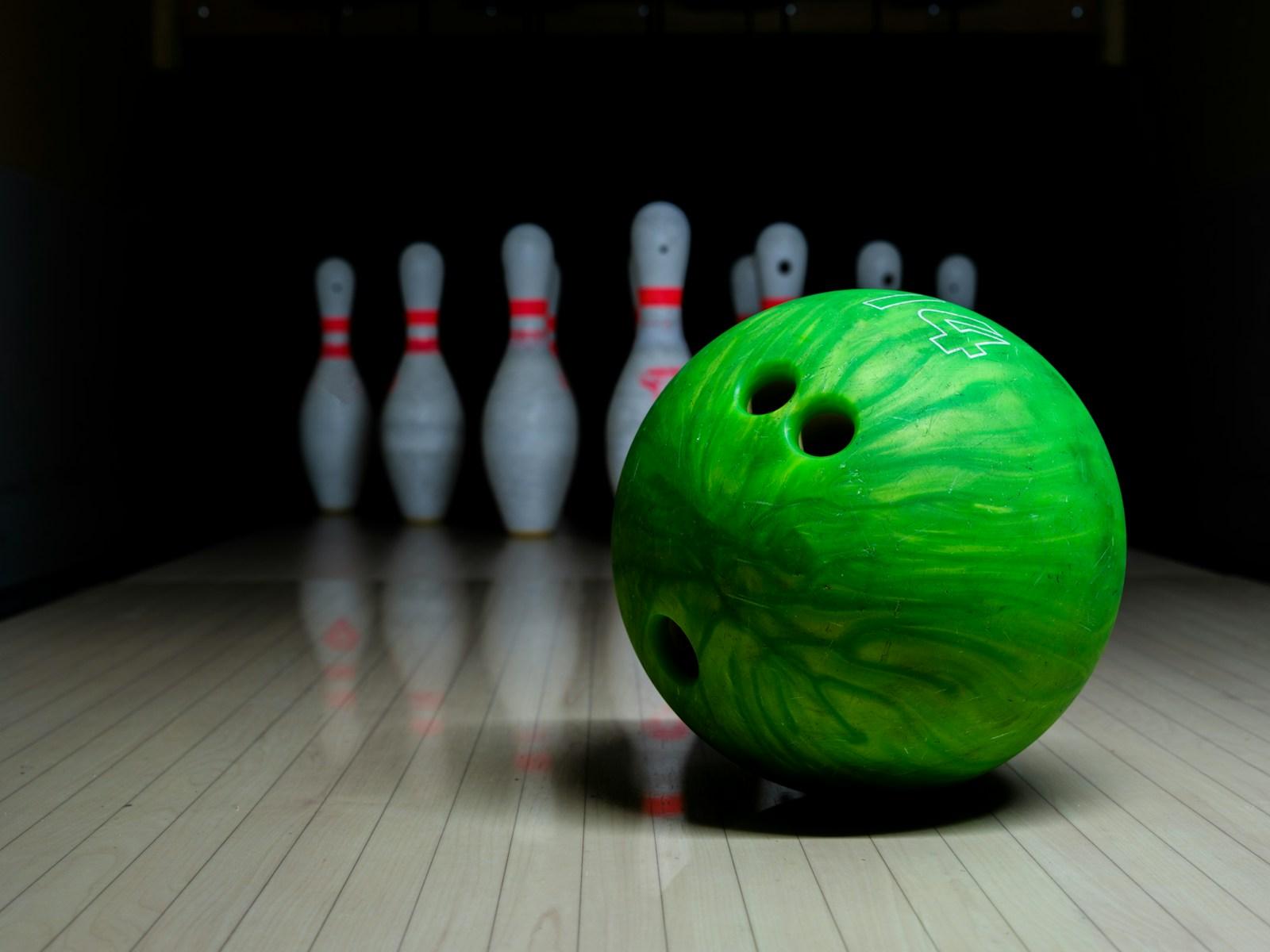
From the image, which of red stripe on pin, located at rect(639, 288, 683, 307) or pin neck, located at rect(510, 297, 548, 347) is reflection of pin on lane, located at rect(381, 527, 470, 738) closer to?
pin neck, located at rect(510, 297, 548, 347)

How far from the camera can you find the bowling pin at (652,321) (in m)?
4.67

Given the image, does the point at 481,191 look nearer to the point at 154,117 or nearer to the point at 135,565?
the point at 154,117

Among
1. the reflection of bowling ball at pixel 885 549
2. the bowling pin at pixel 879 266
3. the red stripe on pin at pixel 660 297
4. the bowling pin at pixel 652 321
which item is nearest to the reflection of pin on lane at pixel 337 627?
the reflection of bowling ball at pixel 885 549

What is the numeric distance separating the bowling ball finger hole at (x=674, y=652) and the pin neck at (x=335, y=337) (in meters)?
3.55

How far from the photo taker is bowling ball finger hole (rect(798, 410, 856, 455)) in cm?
196

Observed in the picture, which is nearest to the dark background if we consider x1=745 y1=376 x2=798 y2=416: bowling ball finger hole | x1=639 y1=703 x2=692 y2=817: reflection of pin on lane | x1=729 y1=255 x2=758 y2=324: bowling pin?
x1=729 y1=255 x2=758 y2=324: bowling pin

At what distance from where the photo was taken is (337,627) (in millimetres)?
3248

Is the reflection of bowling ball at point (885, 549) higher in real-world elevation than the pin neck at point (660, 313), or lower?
lower

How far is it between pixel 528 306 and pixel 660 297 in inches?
18.2

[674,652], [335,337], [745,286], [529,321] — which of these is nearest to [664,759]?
[674,652]

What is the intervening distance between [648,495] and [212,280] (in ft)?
11.7

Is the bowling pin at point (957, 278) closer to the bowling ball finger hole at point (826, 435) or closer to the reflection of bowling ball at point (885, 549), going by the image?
the bowling ball finger hole at point (826, 435)

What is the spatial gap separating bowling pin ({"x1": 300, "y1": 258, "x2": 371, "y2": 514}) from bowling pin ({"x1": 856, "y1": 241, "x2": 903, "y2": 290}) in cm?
180

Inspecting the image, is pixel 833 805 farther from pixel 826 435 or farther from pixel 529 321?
pixel 529 321
